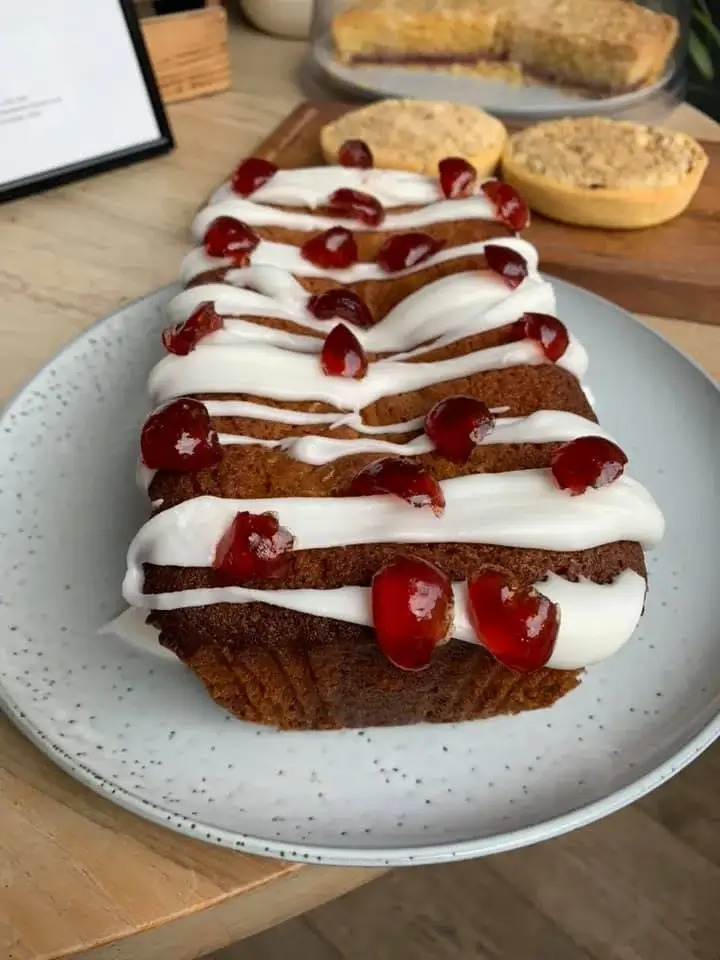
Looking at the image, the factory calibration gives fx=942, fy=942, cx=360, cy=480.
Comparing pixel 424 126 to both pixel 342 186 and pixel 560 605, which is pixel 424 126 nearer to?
pixel 342 186

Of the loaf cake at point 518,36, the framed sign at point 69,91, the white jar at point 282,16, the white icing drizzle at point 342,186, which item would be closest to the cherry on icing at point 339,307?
the white icing drizzle at point 342,186

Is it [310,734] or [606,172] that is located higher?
[606,172]

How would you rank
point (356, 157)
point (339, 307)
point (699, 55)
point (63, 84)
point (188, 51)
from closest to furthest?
point (339, 307) → point (356, 157) → point (63, 84) → point (188, 51) → point (699, 55)

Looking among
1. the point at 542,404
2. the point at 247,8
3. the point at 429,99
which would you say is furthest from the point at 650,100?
the point at 542,404

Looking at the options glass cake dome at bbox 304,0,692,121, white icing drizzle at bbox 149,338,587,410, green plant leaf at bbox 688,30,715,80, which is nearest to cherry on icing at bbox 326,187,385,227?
white icing drizzle at bbox 149,338,587,410

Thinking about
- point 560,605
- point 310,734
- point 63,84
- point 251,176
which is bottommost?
point 310,734

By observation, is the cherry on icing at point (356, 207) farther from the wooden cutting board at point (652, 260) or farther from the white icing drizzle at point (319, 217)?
the wooden cutting board at point (652, 260)

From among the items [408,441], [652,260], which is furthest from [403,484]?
[652,260]

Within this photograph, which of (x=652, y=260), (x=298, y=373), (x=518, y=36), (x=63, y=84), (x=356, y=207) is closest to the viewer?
(x=298, y=373)
